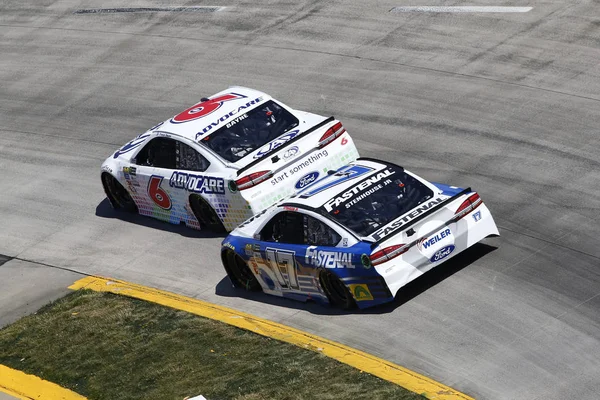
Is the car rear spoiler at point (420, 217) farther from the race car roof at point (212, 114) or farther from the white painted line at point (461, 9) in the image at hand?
the white painted line at point (461, 9)

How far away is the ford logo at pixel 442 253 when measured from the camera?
1278 cm

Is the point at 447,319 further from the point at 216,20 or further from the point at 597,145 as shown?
the point at 216,20

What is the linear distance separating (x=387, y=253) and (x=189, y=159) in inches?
182

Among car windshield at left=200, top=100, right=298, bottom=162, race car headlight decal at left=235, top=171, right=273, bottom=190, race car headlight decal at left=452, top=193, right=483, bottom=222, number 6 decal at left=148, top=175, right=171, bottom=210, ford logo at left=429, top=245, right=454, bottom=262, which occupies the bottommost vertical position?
number 6 decal at left=148, top=175, right=171, bottom=210

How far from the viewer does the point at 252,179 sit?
1511cm

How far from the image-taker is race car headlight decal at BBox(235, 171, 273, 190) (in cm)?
1507

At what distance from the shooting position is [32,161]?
2023 centimetres

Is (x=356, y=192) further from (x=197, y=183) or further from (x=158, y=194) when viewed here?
(x=158, y=194)

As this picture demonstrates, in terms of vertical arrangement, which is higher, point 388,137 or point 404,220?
point 404,220

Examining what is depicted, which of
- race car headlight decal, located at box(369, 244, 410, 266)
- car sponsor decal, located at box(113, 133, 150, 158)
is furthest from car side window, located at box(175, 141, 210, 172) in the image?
race car headlight decal, located at box(369, 244, 410, 266)

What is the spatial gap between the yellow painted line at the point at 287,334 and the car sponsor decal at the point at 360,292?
26.2 inches

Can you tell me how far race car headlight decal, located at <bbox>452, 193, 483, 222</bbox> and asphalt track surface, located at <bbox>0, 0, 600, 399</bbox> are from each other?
82 centimetres

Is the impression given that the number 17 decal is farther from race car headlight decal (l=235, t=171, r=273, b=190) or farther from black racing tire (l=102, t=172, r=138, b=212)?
black racing tire (l=102, t=172, r=138, b=212)

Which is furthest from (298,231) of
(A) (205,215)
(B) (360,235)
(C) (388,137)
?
(C) (388,137)
